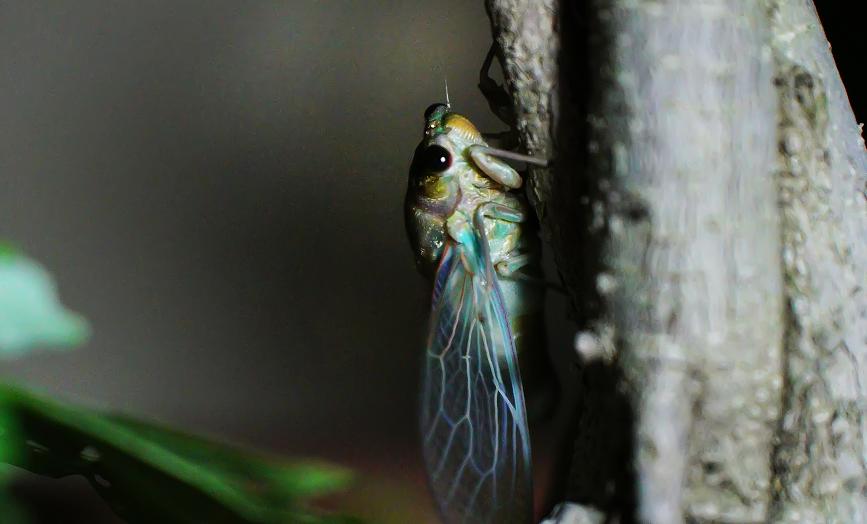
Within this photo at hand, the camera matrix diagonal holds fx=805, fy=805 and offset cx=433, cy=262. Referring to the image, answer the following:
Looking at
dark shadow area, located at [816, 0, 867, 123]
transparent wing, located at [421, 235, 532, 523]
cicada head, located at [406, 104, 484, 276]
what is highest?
dark shadow area, located at [816, 0, 867, 123]

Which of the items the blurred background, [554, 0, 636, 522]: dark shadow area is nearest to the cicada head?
[554, 0, 636, 522]: dark shadow area

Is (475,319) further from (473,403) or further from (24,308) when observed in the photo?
(24,308)

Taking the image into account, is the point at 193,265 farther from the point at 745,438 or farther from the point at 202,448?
the point at 745,438

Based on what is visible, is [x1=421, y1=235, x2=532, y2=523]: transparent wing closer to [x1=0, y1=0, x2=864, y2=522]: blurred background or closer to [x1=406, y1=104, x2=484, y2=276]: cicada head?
[x1=406, y1=104, x2=484, y2=276]: cicada head

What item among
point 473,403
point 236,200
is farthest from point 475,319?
point 236,200

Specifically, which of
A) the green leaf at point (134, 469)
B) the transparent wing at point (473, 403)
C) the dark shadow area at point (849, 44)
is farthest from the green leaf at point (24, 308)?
the dark shadow area at point (849, 44)

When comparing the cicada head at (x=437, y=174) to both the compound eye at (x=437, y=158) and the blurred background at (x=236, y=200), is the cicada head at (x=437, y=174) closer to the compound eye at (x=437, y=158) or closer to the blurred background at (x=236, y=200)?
the compound eye at (x=437, y=158)
